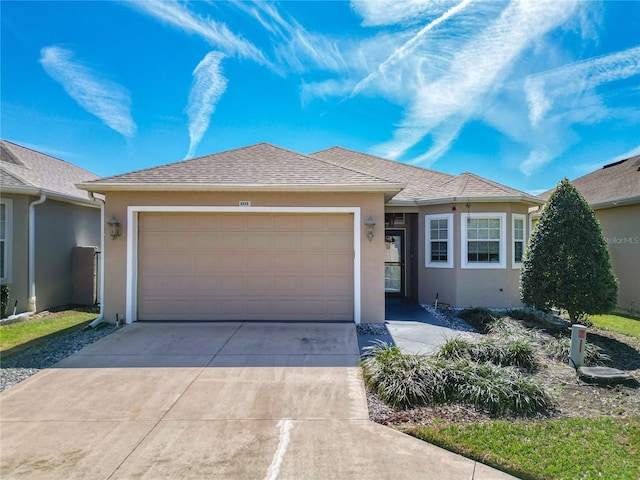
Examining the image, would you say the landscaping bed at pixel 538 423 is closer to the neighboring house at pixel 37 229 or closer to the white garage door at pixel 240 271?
the white garage door at pixel 240 271

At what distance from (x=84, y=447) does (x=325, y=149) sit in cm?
1347

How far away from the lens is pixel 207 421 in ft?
13.2

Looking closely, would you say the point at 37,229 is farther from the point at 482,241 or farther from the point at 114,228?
the point at 482,241

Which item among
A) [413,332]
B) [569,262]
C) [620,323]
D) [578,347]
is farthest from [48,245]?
[620,323]

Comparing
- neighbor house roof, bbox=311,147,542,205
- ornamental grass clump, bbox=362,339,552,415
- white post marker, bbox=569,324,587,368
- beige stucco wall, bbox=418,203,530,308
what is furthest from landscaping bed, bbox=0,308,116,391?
beige stucco wall, bbox=418,203,530,308

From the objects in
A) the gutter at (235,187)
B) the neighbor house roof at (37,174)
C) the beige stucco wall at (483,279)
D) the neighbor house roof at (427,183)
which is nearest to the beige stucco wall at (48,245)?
the neighbor house roof at (37,174)

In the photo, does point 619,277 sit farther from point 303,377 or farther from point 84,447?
point 84,447

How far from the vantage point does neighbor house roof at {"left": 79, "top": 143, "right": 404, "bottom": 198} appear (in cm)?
792

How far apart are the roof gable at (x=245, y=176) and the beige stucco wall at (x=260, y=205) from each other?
29 cm

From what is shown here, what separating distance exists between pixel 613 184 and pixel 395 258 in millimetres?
7901

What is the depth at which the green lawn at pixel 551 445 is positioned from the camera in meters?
3.14

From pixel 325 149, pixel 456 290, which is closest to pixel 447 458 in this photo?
pixel 456 290

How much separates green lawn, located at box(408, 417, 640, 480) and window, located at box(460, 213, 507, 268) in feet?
20.9

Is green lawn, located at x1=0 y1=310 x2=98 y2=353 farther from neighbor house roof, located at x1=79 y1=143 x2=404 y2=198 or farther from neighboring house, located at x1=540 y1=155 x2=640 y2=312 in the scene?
neighboring house, located at x1=540 y1=155 x2=640 y2=312
